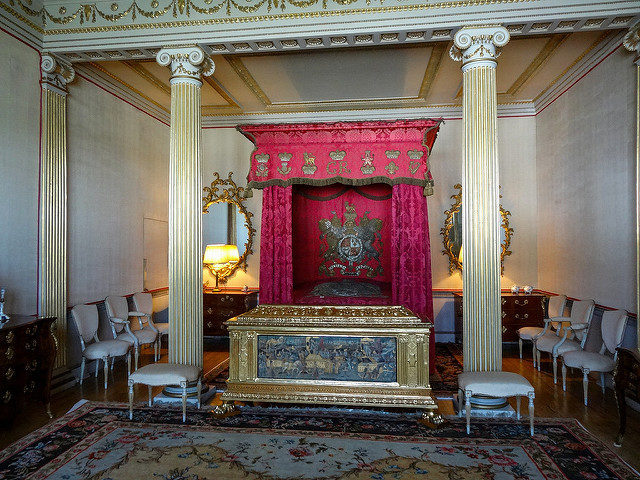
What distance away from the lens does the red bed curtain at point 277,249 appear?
226 inches

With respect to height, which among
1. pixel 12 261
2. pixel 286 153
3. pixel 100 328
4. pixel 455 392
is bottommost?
pixel 455 392

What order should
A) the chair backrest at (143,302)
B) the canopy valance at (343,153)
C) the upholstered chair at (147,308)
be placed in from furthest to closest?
1. the chair backrest at (143,302)
2. the upholstered chair at (147,308)
3. the canopy valance at (343,153)

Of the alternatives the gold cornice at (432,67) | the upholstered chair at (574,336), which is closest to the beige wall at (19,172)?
the gold cornice at (432,67)

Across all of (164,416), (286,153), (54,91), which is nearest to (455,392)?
(164,416)

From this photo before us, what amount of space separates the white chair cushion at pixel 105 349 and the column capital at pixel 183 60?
313 centimetres

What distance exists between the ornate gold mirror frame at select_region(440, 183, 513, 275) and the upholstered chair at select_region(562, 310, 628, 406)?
2676mm

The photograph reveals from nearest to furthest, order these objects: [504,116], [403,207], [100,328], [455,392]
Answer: [455,392], [403,207], [100,328], [504,116]

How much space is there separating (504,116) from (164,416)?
6.87 m

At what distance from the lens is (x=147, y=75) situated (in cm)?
633

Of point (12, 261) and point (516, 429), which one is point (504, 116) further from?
point (12, 261)

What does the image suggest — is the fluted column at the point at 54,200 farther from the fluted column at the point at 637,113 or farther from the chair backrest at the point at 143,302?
the fluted column at the point at 637,113

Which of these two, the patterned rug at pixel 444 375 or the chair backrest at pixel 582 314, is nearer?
the patterned rug at pixel 444 375

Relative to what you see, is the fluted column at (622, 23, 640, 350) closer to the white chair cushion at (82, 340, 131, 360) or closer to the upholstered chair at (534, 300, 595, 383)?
the upholstered chair at (534, 300, 595, 383)

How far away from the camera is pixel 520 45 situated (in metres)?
5.54
